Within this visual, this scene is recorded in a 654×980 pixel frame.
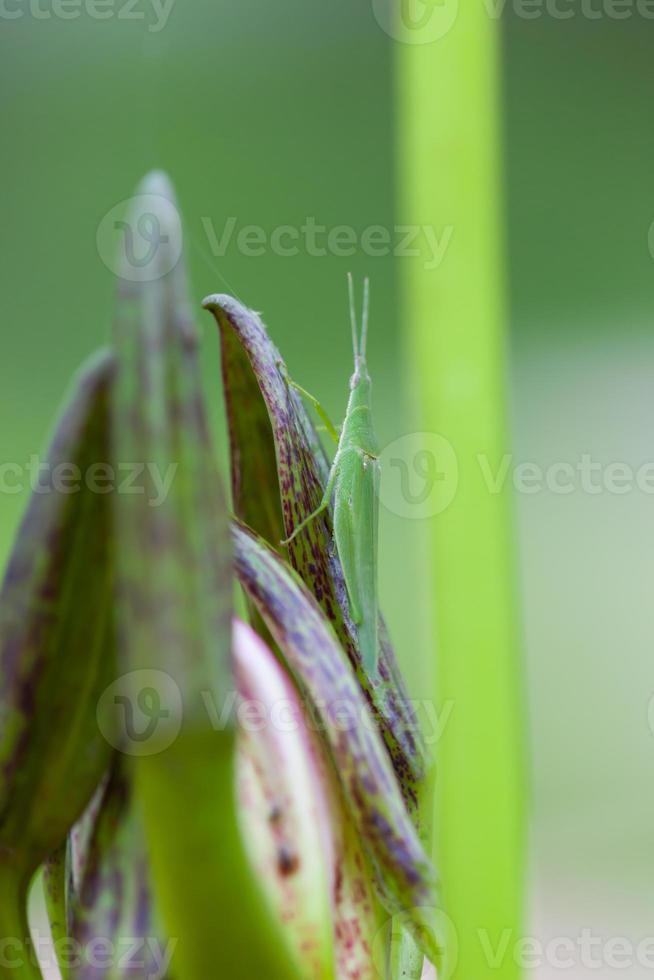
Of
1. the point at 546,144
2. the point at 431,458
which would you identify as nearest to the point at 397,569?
the point at 546,144

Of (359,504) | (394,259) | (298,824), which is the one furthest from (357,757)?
(394,259)

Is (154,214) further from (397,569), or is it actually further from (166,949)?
(397,569)

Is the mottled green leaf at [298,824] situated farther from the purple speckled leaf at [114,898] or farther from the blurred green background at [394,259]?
the blurred green background at [394,259]

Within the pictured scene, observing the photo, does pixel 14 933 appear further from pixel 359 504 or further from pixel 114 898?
pixel 359 504

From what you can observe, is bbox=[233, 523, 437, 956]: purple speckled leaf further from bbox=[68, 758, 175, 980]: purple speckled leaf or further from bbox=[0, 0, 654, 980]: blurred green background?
bbox=[0, 0, 654, 980]: blurred green background

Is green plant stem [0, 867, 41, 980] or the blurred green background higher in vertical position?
the blurred green background

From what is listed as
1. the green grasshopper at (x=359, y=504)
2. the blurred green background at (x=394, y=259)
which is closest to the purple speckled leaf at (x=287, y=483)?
the green grasshopper at (x=359, y=504)

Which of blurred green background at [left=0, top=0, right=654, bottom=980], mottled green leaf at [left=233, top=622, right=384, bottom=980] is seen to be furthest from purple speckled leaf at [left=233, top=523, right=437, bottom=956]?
blurred green background at [left=0, top=0, right=654, bottom=980]
